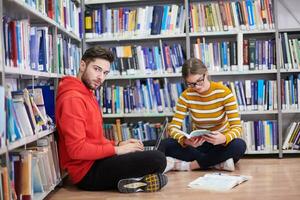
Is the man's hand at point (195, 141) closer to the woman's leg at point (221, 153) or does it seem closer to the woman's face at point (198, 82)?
the woman's leg at point (221, 153)

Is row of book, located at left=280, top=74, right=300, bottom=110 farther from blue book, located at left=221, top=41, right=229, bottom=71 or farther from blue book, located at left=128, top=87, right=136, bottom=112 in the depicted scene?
blue book, located at left=128, top=87, right=136, bottom=112

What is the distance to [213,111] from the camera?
3000mm

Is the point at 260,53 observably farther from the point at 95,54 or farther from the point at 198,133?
the point at 95,54

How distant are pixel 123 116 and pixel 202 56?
0.93m

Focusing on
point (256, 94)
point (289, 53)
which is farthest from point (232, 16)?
point (256, 94)

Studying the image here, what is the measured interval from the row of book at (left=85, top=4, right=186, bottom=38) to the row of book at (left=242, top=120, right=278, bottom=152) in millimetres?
1105

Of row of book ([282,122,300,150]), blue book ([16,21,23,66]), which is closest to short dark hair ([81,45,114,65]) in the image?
blue book ([16,21,23,66])

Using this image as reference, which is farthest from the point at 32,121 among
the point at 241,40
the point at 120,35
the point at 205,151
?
the point at 241,40

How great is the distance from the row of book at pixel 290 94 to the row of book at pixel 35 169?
2.11 meters

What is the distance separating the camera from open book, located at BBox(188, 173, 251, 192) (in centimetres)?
247

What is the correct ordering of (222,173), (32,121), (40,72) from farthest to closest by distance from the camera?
(222,173) < (40,72) < (32,121)

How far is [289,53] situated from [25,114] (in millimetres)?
2461

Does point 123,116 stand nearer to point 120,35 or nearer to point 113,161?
point 120,35

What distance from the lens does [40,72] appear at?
2.26 m
